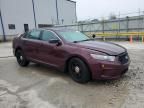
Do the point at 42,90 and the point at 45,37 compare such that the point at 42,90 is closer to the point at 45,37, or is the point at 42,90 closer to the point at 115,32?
the point at 45,37

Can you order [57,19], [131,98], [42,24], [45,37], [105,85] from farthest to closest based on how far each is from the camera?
[57,19] < [42,24] < [45,37] < [105,85] < [131,98]

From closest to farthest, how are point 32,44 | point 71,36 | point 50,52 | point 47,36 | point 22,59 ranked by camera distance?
point 50,52 → point 71,36 → point 47,36 → point 32,44 → point 22,59

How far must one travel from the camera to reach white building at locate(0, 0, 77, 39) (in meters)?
25.6

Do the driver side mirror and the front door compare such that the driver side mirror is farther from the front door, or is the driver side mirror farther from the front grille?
the front grille

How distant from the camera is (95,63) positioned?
4.31m

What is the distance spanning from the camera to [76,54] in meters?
4.68

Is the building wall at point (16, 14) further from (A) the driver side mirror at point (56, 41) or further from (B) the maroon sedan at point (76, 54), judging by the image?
(A) the driver side mirror at point (56, 41)

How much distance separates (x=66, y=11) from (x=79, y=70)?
115 feet

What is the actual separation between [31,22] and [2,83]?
85.0 feet

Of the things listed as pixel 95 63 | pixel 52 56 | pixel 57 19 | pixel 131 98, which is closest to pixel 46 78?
pixel 52 56

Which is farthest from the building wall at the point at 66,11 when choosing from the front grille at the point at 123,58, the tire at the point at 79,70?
the front grille at the point at 123,58

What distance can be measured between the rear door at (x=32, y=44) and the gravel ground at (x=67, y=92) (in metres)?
0.87

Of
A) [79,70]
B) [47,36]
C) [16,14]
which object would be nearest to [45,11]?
[16,14]

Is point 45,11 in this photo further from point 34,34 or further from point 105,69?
point 105,69
